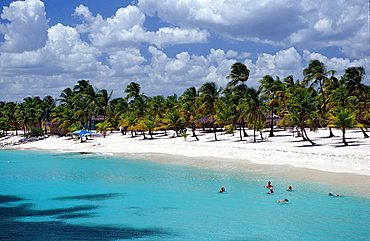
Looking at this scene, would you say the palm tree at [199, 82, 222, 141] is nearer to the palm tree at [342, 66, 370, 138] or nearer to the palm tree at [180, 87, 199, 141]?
the palm tree at [180, 87, 199, 141]

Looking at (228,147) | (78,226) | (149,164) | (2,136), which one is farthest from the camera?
(2,136)

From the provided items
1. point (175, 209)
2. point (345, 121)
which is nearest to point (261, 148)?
point (345, 121)

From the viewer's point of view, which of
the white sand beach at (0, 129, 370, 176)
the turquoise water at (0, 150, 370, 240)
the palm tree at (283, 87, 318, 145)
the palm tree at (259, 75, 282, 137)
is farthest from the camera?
the palm tree at (259, 75, 282, 137)

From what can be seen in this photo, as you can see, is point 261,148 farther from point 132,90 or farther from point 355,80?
point 132,90

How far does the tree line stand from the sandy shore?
1.72 meters

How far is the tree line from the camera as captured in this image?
36000 millimetres

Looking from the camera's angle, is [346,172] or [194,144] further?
[194,144]

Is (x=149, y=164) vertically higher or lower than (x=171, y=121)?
lower

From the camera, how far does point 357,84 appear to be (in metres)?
49.0

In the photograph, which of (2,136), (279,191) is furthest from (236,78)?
(2,136)

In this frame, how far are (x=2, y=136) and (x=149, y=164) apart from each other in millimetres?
58365

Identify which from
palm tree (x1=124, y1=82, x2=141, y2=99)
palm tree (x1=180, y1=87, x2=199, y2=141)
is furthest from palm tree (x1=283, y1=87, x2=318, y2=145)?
palm tree (x1=124, y1=82, x2=141, y2=99)

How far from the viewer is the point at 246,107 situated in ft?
138

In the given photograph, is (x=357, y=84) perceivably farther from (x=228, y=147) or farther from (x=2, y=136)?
(x=2, y=136)
